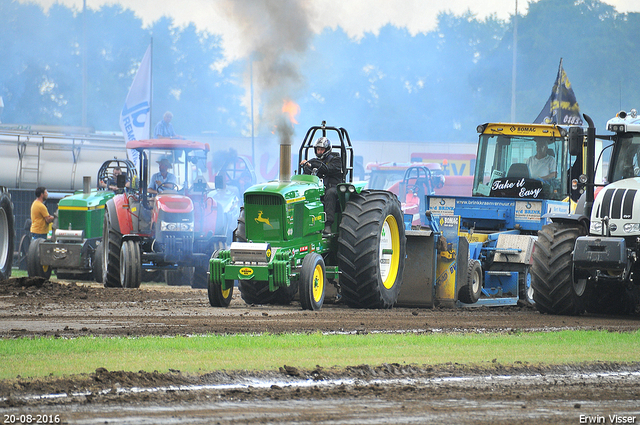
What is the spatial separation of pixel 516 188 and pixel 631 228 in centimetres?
533

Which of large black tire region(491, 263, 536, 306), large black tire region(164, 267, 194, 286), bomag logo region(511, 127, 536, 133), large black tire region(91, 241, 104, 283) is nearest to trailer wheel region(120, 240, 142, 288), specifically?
large black tire region(91, 241, 104, 283)

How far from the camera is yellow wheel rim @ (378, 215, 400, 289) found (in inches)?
519

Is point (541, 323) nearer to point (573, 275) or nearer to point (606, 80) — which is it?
point (573, 275)

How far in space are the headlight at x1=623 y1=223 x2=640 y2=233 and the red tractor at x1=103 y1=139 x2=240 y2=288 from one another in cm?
844

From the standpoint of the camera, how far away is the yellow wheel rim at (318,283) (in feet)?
39.5

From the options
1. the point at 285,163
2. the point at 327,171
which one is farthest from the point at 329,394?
the point at 327,171

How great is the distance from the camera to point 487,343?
9.16 m

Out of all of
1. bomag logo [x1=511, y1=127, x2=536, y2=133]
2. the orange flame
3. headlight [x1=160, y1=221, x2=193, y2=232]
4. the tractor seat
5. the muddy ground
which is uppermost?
the orange flame

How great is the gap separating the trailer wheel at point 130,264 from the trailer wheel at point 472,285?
5.96 metres

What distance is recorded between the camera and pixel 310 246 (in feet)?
40.9

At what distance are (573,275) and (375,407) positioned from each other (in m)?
5.93

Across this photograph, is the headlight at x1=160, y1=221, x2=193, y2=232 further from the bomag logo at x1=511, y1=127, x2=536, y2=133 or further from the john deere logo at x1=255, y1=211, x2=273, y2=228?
the bomag logo at x1=511, y1=127, x2=536, y2=133

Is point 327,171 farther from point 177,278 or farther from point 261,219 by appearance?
point 177,278

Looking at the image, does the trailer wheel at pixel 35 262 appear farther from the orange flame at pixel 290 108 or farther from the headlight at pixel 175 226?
the orange flame at pixel 290 108
